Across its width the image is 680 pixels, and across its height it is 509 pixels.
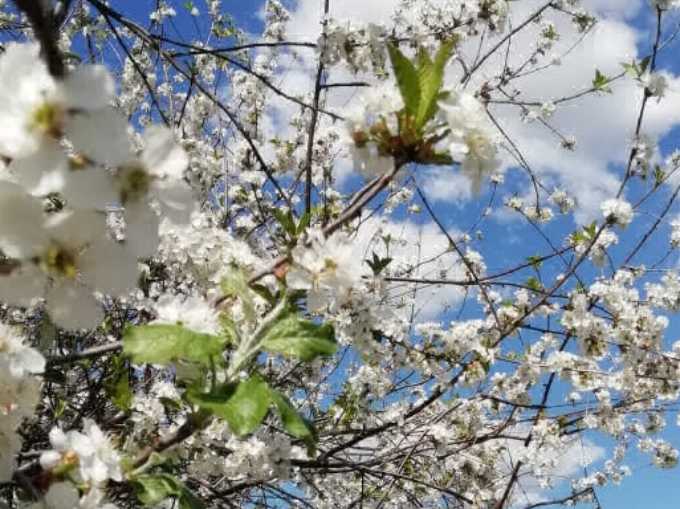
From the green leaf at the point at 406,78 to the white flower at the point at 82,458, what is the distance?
2.51 ft

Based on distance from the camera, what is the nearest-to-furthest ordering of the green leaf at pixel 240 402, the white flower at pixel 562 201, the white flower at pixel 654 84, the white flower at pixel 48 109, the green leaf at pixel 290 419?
the white flower at pixel 48 109 → the green leaf at pixel 240 402 → the green leaf at pixel 290 419 → the white flower at pixel 654 84 → the white flower at pixel 562 201

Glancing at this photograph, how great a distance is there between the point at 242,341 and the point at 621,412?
381cm

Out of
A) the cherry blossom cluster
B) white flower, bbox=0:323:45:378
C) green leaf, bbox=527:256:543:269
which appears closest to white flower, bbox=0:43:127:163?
the cherry blossom cluster

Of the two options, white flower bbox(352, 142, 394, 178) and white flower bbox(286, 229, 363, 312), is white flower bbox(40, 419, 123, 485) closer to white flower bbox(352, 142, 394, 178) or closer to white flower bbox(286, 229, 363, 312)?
white flower bbox(286, 229, 363, 312)

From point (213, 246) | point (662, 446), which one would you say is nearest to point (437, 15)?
point (213, 246)

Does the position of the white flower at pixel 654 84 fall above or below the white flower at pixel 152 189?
above

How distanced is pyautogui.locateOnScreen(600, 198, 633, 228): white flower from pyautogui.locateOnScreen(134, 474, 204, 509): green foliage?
2.85 meters

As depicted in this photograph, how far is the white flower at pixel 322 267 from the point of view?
1233mm

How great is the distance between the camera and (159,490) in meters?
1.22

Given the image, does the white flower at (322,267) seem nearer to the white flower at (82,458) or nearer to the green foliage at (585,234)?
the white flower at (82,458)

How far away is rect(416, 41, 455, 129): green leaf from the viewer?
1.04m

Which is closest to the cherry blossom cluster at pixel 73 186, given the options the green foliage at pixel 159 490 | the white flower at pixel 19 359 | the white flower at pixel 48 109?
the white flower at pixel 48 109

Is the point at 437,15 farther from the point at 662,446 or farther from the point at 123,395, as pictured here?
the point at 662,446

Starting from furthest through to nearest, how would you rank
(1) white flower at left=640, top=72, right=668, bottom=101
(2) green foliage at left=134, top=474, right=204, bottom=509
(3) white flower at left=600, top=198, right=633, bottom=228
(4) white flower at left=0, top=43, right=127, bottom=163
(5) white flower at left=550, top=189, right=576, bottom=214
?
1. (5) white flower at left=550, top=189, right=576, bottom=214
2. (3) white flower at left=600, top=198, right=633, bottom=228
3. (1) white flower at left=640, top=72, right=668, bottom=101
4. (2) green foliage at left=134, top=474, right=204, bottom=509
5. (4) white flower at left=0, top=43, right=127, bottom=163
